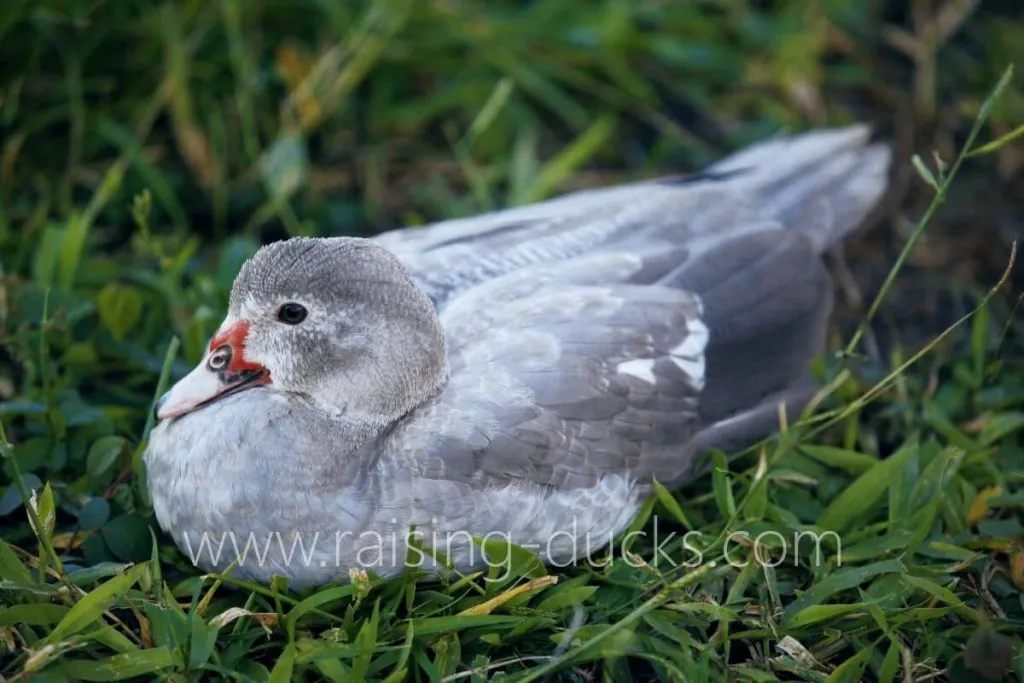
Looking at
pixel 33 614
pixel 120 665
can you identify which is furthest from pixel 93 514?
pixel 120 665

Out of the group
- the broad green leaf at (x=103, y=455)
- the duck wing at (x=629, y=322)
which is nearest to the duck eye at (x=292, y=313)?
the duck wing at (x=629, y=322)

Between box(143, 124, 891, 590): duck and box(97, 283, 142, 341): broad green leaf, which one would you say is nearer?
box(143, 124, 891, 590): duck

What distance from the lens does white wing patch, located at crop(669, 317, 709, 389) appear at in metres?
2.79

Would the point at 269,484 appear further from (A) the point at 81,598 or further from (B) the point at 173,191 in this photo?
(B) the point at 173,191

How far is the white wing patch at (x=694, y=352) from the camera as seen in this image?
279 centimetres

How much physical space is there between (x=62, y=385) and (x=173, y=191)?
1.03 metres

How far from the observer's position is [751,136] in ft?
13.6

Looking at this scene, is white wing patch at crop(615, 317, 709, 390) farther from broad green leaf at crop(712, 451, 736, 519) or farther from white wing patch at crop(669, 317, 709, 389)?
broad green leaf at crop(712, 451, 736, 519)

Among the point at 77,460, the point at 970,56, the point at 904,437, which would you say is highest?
the point at 970,56

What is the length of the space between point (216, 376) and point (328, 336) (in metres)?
0.26

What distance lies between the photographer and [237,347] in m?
2.51

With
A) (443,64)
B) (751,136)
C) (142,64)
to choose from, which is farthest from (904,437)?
(142,64)

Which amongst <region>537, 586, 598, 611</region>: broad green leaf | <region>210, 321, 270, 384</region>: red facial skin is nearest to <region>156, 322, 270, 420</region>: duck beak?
<region>210, 321, 270, 384</region>: red facial skin

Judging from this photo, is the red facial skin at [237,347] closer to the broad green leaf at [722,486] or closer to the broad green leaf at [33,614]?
the broad green leaf at [33,614]
